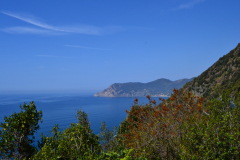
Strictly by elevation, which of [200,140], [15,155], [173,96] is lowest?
[15,155]

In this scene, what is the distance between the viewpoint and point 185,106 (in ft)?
28.3

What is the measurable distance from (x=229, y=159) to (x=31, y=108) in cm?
1021

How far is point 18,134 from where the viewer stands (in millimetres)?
9656

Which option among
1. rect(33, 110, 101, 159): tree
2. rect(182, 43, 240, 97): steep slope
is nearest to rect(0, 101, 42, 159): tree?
rect(33, 110, 101, 159): tree

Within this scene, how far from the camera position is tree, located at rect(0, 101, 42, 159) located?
9.03 meters

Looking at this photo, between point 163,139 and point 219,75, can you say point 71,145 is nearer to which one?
point 163,139

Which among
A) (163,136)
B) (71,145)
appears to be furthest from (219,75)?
(71,145)

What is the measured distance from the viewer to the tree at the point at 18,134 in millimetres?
9031

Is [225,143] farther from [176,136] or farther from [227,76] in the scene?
[227,76]

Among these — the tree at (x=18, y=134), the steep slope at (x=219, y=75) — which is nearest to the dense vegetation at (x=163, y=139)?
the tree at (x=18, y=134)

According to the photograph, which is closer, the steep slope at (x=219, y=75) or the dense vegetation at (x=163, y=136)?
the dense vegetation at (x=163, y=136)

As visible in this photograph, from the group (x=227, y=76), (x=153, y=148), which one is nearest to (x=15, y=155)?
(x=153, y=148)

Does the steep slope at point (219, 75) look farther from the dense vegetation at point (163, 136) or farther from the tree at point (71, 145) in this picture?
the tree at point (71, 145)

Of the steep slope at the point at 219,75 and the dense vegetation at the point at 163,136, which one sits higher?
the steep slope at the point at 219,75
